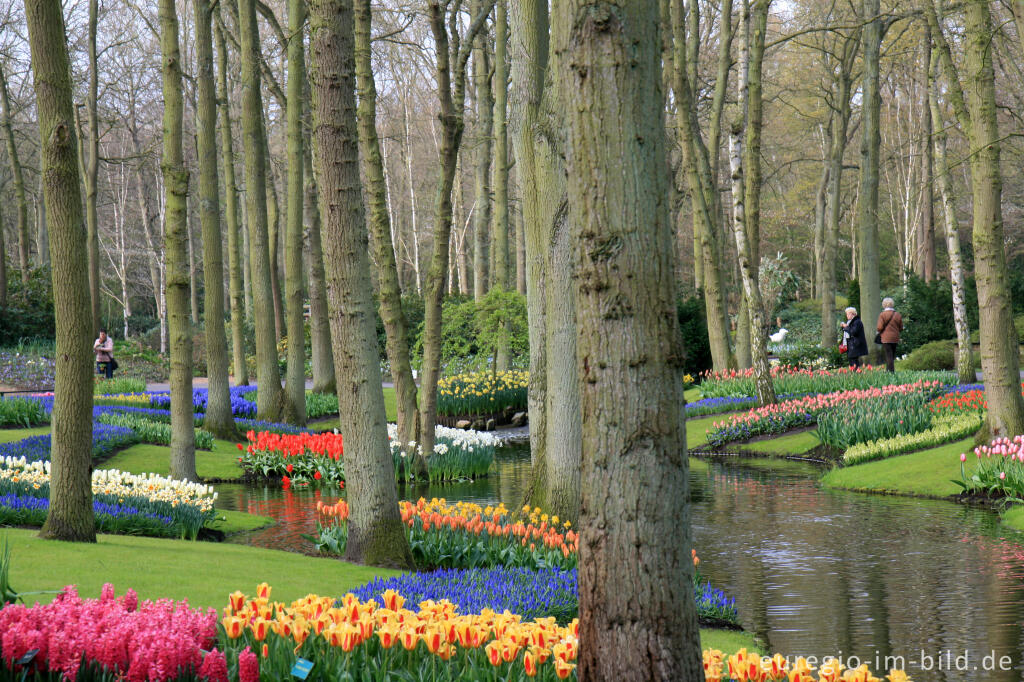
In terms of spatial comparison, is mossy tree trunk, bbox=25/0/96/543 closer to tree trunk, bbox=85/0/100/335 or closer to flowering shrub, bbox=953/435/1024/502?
flowering shrub, bbox=953/435/1024/502

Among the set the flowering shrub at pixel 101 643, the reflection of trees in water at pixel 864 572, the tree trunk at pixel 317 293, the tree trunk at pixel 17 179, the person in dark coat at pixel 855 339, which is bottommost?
the reflection of trees in water at pixel 864 572

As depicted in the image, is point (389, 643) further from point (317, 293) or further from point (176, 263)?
point (317, 293)

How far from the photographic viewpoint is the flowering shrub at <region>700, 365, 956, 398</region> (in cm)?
1742

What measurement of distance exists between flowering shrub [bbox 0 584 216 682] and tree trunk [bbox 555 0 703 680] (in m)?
1.47

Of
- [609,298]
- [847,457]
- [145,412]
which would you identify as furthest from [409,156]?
[609,298]

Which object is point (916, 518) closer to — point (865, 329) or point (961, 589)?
point (961, 589)

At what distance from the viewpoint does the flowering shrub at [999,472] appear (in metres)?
9.98

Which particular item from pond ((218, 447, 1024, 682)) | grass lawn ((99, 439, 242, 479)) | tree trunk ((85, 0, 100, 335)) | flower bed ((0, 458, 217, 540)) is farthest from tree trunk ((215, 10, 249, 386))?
flower bed ((0, 458, 217, 540))

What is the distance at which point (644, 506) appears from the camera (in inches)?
122

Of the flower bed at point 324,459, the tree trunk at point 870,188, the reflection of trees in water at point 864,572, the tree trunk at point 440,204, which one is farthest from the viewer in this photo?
the tree trunk at point 870,188

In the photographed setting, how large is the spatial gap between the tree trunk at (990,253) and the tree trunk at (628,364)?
9005mm

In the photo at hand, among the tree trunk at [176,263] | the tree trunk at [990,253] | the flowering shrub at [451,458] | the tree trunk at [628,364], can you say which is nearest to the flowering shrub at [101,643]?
the tree trunk at [628,364]

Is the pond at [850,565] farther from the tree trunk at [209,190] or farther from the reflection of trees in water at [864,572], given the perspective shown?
the tree trunk at [209,190]

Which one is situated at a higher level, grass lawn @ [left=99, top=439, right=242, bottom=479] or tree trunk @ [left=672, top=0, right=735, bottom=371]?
tree trunk @ [left=672, top=0, right=735, bottom=371]
